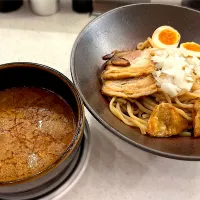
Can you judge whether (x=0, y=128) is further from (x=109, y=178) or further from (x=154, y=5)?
(x=154, y=5)

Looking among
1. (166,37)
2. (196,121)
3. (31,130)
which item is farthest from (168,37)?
(31,130)

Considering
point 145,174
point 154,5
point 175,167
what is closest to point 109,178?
point 145,174

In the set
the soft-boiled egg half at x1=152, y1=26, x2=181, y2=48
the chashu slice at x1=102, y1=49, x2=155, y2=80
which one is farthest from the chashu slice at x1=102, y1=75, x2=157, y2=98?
the soft-boiled egg half at x1=152, y1=26, x2=181, y2=48

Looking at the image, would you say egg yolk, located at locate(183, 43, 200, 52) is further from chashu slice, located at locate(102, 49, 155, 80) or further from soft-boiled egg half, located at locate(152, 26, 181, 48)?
→ chashu slice, located at locate(102, 49, 155, 80)

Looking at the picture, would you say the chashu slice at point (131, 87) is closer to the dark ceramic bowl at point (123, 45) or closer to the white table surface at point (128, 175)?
the dark ceramic bowl at point (123, 45)

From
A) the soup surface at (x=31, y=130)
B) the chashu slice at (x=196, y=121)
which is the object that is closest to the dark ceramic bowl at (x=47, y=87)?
the soup surface at (x=31, y=130)
